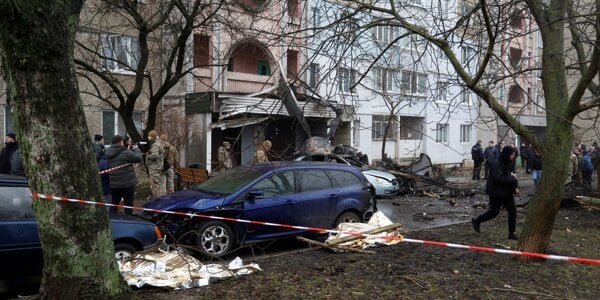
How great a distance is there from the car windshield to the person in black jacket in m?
3.97

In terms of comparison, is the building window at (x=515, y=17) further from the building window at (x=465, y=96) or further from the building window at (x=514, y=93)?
the building window at (x=465, y=96)

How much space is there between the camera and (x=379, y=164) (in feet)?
60.2

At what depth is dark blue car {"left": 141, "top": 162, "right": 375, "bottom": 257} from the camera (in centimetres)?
762

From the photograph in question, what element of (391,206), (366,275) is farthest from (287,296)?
(391,206)

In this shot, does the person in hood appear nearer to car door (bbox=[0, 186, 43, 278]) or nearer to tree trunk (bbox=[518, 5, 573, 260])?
car door (bbox=[0, 186, 43, 278])

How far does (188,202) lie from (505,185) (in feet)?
17.2

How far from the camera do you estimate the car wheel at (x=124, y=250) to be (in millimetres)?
6294

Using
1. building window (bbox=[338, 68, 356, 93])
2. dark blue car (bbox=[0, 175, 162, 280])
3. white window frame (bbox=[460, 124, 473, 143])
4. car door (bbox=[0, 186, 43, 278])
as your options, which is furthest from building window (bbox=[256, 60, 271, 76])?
car door (bbox=[0, 186, 43, 278])

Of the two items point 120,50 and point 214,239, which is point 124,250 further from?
point 120,50

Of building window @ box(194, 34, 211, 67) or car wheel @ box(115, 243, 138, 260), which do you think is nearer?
car wheel @ box(115, 243, 138, 260)

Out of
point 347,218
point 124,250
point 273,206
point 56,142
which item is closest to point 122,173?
point 273,206

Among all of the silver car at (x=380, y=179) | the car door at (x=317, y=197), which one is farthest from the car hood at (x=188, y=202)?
the silver car at (x=380, y=179)

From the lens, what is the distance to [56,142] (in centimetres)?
438

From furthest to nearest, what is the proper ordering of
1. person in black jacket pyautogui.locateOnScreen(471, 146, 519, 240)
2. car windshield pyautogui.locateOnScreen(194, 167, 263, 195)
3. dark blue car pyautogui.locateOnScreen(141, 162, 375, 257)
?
person in black jacket pyautogui.locateOnScreen(471, 146, 519, 240), car windshield pyautogui.locateOnScreen(194, 167, 263, 195), dark blue car pyautogui.locateOnScreen(141, 162, 375, 257)
